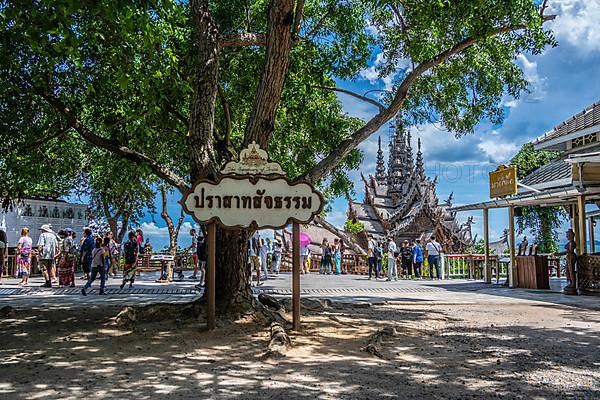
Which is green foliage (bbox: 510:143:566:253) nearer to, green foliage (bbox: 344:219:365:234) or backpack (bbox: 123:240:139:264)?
green foliage (bbox: 344:219:365:234)

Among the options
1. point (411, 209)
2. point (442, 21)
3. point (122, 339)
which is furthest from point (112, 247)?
point (411, 209)

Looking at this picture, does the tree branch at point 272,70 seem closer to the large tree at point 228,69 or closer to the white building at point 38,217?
the large tree at point 228,69

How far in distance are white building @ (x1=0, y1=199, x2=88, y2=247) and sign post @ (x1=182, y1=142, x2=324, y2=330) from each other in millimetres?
16173

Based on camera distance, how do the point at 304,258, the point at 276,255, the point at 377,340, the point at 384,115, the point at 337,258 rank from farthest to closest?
the point at 337,258 < the point at 304,258 < the point at 276,255 < the point at 384,115 < the point at 377,340

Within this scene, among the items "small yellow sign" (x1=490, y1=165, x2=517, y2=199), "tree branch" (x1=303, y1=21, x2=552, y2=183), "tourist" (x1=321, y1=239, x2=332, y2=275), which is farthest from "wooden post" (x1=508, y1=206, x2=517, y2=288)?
"tourist" (x1=321, y1=239, x2=332, y2=275)

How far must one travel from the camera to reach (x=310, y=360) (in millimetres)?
6402

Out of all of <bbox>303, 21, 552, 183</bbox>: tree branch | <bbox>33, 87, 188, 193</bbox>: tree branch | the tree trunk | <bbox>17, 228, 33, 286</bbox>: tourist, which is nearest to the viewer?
the tree trunk

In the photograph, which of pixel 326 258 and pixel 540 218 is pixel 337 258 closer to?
pixel 326 258

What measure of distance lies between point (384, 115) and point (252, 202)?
3628mm

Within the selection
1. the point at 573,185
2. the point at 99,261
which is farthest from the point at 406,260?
the point at 99,261

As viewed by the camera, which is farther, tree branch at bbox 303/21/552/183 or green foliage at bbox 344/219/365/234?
green foliage at bbox 344/219/365/234

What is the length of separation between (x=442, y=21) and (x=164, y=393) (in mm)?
8042

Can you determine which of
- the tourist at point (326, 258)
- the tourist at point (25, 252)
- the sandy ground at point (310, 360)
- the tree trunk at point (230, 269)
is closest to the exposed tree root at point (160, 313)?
the sandy ground at point (310, 360)

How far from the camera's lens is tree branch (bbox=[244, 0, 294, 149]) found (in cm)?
875
